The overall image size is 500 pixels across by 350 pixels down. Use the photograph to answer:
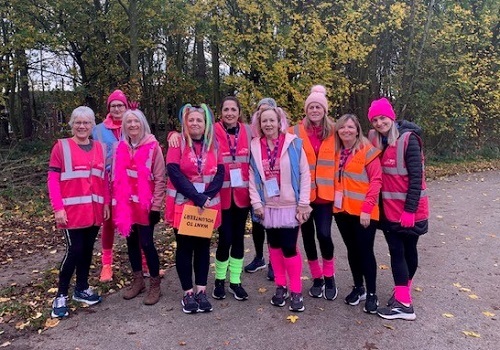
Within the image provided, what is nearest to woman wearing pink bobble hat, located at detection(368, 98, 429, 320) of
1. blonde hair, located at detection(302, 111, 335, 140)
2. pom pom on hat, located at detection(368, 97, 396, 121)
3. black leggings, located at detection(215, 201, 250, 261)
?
pom pom on hat, located at detection(368, 97, 396, 121)

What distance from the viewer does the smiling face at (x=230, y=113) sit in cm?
451

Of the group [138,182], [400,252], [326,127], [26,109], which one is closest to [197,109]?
[138,182]

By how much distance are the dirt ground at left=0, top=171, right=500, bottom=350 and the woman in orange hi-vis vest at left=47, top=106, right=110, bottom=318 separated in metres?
0.50

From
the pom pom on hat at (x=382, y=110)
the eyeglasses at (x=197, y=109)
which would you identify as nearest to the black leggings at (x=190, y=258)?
the eyeglasses at (x=197, y=109)

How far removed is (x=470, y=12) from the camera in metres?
18.0

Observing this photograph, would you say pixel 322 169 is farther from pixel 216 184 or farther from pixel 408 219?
pixel 216 184

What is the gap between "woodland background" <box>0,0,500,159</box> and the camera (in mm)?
12773

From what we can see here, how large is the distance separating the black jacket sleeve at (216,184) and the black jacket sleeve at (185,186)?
74mm

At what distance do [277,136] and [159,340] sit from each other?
214 centimetres

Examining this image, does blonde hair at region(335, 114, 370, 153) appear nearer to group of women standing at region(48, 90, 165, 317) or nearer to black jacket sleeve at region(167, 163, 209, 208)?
black jacket sleeve at region(167, 163, 209, 208)

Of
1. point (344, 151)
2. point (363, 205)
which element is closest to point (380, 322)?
point (363, 205)

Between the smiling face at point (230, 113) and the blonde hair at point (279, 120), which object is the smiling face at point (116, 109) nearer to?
the smiling face at point (230, 113)

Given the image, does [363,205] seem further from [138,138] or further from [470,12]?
[470,12]

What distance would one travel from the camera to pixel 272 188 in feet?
14.0
